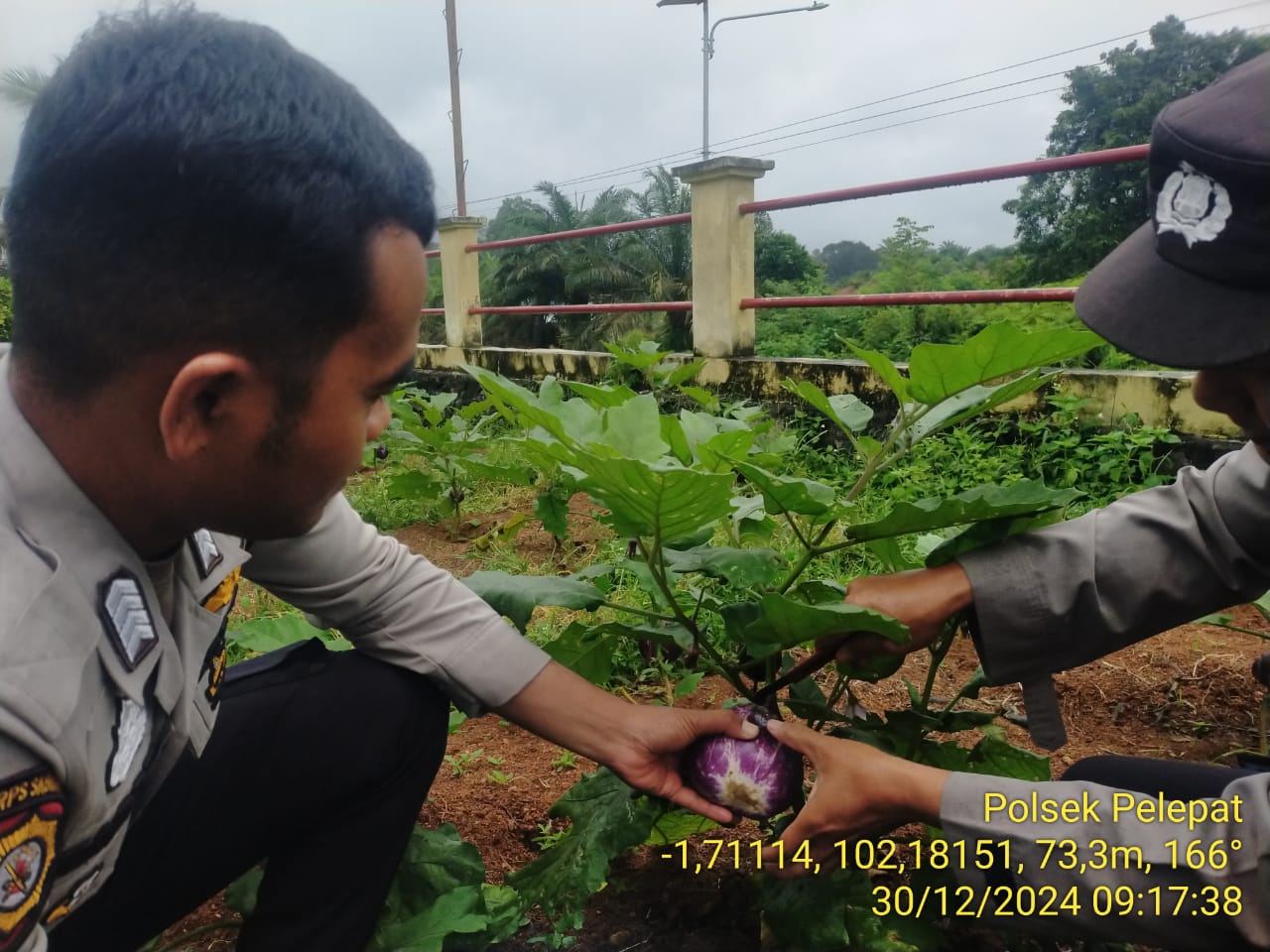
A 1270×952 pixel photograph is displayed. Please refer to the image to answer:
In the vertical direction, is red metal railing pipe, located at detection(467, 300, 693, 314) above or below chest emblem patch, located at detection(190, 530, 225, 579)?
above

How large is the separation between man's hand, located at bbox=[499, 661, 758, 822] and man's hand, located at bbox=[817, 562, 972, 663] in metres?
0.16

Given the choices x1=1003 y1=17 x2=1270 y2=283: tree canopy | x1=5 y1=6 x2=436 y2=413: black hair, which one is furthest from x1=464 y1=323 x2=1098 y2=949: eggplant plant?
x1=1003 y1=17 x2=1270 y2=283: tree canopy

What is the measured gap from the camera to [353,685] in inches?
47.2

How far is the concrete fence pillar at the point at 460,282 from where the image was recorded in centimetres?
779

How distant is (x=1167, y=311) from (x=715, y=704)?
4.09ft

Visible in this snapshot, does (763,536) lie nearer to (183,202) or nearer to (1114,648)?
(1114,648)

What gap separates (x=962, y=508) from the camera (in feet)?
3.46

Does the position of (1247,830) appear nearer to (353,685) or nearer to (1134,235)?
(1134,235)

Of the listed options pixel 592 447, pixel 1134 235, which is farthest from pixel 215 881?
pixel 1134 235

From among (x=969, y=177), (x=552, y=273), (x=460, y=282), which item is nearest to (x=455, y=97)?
(x=552, y=273)

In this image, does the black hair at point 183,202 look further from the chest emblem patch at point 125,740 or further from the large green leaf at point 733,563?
the large green leaf at point 733,563

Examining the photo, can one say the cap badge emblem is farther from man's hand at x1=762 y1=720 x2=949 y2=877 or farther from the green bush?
the green bush

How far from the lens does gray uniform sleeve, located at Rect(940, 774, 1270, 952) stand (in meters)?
0.95

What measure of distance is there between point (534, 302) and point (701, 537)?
15.8 meters
